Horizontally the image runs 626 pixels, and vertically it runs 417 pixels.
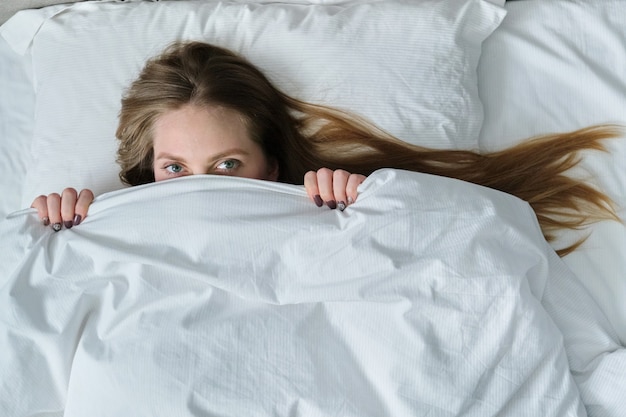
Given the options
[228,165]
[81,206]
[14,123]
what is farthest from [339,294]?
[14,123]

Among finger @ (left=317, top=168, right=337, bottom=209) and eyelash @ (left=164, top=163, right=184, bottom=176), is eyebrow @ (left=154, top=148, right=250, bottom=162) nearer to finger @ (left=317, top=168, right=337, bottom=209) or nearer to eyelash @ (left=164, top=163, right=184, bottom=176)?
eyelash @ (left=164, top=163, right=184, bottom=176)

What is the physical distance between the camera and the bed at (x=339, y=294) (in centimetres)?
111

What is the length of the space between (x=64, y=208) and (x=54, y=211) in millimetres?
17

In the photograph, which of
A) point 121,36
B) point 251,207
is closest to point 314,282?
point 251,207

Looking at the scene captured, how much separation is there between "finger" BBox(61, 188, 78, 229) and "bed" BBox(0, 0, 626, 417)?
0.04m

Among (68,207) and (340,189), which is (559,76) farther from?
(68,207)

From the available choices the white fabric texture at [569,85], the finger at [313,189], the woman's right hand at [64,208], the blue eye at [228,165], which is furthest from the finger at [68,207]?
the white fabric texture at [569,85]

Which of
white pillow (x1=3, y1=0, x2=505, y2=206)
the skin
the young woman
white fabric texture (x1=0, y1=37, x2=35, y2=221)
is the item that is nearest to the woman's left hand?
the skin

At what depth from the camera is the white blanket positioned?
3.62 feet

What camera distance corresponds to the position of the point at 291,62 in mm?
1454

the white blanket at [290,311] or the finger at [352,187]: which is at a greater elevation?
the finger at [352,187]

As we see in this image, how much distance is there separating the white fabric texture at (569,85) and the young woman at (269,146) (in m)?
0.03

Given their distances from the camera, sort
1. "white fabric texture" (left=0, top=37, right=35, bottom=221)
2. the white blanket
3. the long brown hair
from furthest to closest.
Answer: "white fabric texture" (left=0, top=37, right=35, bottom=221) < the long brown hair < the white blanket

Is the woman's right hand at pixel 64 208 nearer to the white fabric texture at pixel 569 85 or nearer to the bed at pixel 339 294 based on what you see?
Result: the bed at pixel 339 294
